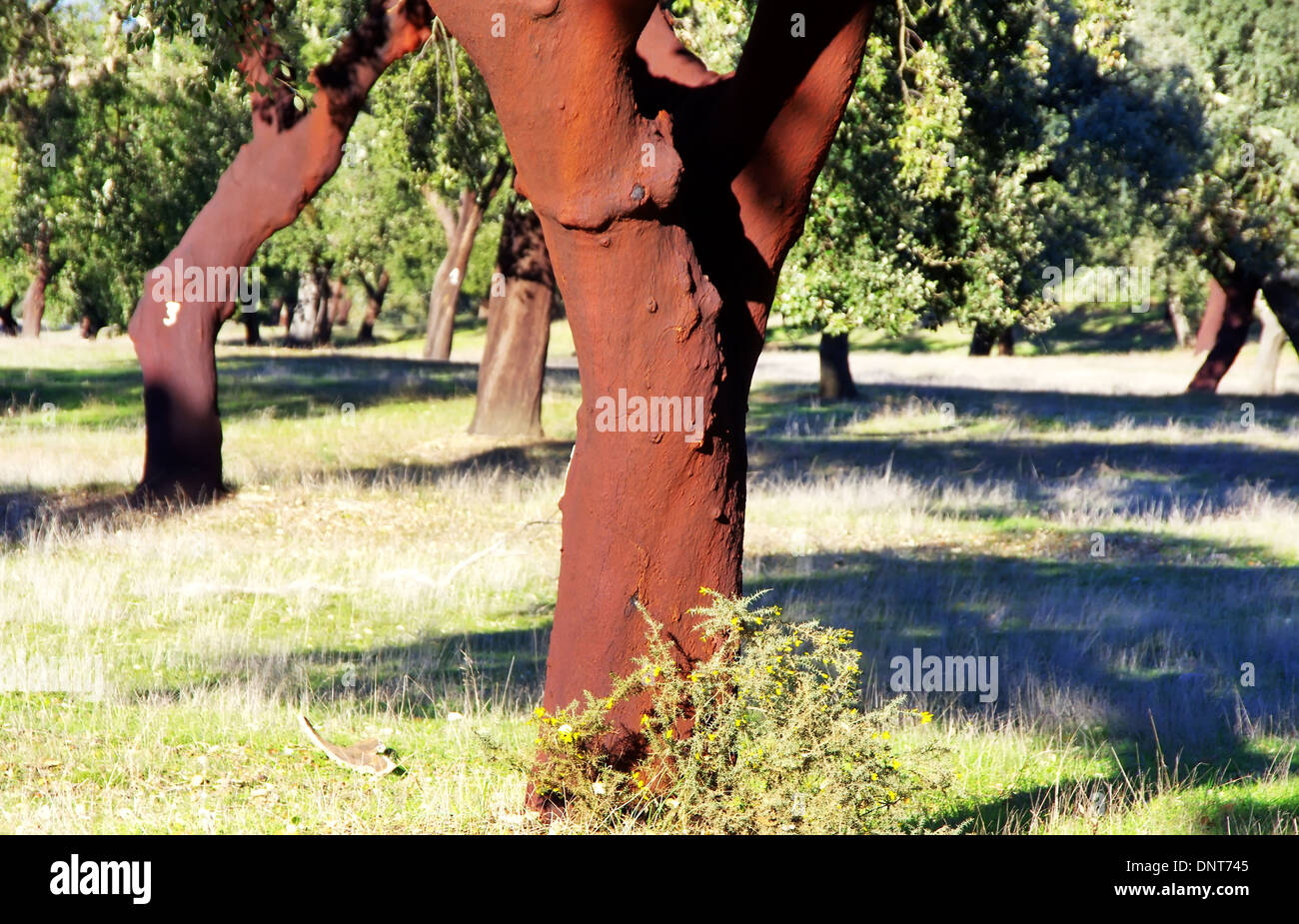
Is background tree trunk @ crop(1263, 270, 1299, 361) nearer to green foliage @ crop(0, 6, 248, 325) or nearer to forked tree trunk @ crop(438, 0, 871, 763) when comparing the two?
green foliage @ crop(0, 6, 248, 325)

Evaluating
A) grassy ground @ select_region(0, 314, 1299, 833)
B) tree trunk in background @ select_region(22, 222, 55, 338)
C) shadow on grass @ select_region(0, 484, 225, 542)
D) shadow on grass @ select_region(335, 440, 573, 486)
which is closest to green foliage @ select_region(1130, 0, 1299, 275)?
grassy ground @ select_region(0, 314, 1299, 833)

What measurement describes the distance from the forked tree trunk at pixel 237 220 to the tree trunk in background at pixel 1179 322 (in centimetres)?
4437

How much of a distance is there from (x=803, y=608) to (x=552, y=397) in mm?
15056

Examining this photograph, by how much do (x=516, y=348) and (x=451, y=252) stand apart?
1708cm

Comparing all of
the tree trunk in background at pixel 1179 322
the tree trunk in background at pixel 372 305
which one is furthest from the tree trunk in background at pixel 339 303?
the tree trunk in background at pixel 1179 322

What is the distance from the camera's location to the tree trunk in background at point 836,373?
28062 millimetres

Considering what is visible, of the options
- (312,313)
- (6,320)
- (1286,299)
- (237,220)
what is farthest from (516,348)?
(6,320)

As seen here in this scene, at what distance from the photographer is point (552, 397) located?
24281 mm

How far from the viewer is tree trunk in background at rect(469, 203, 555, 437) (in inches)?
744

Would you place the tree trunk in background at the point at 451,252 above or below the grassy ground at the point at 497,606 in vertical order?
above

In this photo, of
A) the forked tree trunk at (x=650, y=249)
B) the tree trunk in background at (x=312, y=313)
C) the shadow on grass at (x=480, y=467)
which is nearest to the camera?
the forked tree trunk at (x=650, y=249)

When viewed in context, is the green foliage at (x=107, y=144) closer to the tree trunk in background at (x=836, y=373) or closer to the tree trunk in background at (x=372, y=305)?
the tree trunk in background at (x=836, y=373)

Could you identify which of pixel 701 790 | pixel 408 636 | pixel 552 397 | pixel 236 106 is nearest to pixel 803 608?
pixel 408 636

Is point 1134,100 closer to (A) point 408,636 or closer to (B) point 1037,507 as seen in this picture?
(B) point 1037,507
